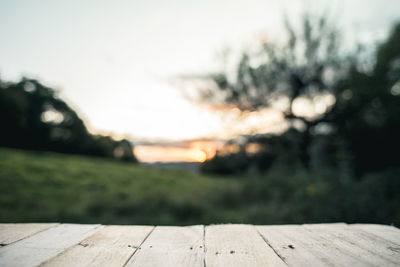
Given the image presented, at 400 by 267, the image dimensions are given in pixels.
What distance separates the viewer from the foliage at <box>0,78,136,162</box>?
20281 millimetres

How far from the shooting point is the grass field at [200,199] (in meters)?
4.05

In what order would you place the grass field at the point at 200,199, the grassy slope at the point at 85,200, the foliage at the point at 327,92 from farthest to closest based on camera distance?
the foliage at the point at 327,92
the grassy slope at the point at 85,200
the grass field at the point at 200,199


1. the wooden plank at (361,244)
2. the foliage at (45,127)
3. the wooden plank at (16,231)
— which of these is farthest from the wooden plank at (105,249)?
the foliage at (45,127)

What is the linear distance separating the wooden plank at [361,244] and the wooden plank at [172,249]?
591 millimetres

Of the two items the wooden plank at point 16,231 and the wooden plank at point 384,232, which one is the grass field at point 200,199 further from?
the wooden plank at point 16,231

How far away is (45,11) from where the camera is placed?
3924 mm

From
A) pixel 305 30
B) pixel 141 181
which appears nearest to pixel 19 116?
pixel 141 181

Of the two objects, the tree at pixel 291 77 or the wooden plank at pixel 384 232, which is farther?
the tree at pixel 291 77

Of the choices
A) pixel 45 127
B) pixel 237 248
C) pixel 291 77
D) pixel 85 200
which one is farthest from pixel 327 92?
pixel 45 127

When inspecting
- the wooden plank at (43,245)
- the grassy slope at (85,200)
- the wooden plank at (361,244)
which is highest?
the wooden plank at (361,244)

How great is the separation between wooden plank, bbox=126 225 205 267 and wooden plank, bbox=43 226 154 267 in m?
0.04

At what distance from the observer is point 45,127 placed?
80.5ft

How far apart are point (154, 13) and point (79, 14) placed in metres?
1.55

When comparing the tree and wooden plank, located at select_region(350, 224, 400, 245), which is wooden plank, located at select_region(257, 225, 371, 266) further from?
the tree
